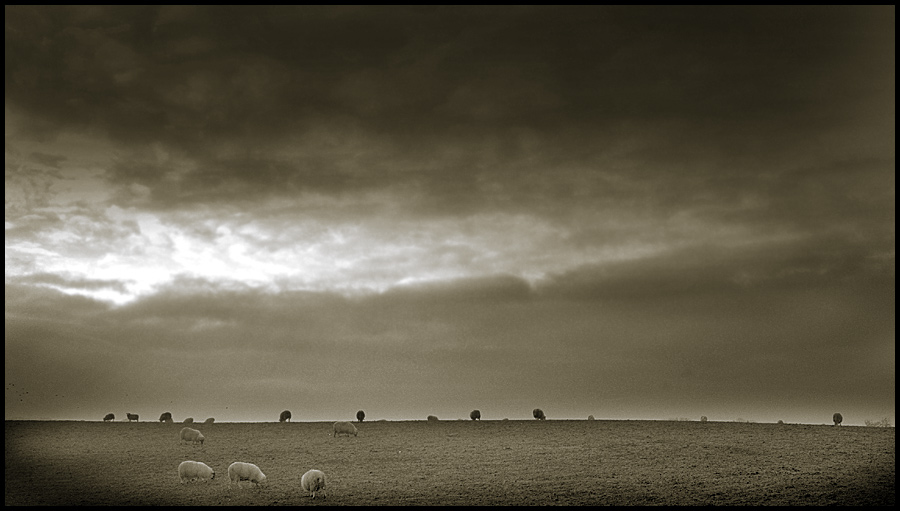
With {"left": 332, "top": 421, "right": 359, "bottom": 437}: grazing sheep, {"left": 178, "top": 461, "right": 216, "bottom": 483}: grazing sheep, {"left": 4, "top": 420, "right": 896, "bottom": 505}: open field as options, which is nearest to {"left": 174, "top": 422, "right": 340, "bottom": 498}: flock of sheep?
{"left": 178, "top": 461, "right": 216, "bottom": 483}: grazing sheep

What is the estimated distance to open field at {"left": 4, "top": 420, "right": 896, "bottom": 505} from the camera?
91.1ft

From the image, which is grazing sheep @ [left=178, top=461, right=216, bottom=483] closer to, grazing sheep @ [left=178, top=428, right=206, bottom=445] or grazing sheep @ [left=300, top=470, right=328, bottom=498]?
grazing sheep @ [left=300, top=470, right=328, bottom=498]

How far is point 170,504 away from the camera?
87.2 feet

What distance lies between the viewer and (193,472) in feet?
105

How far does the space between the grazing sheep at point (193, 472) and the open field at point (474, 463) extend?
2.69 feet

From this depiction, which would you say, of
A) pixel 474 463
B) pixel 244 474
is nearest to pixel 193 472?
pixel 244 474

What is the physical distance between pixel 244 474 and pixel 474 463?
1244cm

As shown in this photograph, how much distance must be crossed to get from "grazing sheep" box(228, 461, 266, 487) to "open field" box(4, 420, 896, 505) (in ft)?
2.17

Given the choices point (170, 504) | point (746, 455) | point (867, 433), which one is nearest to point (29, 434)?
point (170, 504)

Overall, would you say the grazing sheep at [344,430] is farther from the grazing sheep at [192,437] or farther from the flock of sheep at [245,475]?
the flock of sheep at [245,475]

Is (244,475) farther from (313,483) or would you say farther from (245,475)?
(313,483)

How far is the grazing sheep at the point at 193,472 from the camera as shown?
31.8 meters

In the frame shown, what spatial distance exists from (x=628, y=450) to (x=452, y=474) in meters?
13.0

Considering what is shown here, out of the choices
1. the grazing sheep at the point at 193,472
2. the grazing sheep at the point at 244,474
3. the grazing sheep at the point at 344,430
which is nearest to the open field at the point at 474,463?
the grazing sheep at the point at 244,474
